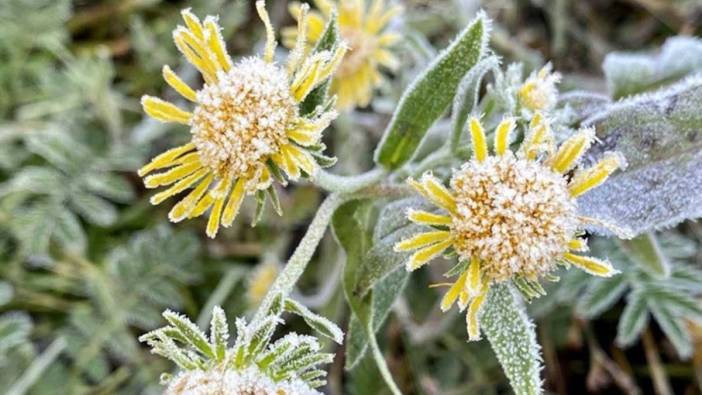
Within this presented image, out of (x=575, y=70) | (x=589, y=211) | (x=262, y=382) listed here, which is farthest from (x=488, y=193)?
(x=575, y=70)

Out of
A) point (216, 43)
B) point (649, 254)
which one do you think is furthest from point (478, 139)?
point (649, 254)

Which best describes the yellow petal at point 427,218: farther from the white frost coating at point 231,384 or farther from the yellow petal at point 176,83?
the yellow petal at point 176,83

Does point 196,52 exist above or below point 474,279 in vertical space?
above

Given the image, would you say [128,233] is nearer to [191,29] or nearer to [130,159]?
[130,159]

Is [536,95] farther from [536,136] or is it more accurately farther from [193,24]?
[193,24]

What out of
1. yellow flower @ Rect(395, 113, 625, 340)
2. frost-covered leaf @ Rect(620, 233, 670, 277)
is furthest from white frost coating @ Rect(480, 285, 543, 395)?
frost-covered leaf @ Rect(620, 233, 670, 277)

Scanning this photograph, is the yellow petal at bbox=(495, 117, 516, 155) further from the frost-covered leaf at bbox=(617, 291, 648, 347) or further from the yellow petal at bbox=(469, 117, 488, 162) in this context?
the frost-covered leaf at bbox=(617, 291, 648, 347)
